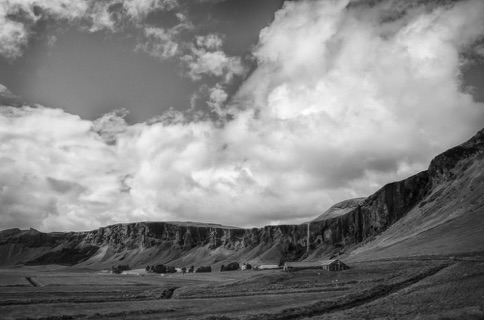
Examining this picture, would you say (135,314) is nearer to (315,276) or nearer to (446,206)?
(315,276)

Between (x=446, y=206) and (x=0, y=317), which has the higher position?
(x=446, y=206)

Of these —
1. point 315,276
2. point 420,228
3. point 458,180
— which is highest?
point 458,180

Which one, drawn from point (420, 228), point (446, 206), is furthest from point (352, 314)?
point (446, 206)

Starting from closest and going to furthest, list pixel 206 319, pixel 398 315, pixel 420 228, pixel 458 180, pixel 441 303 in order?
pixel 398 315
pixel 441 303
pixel 206 319
pixel 420 228
pixel 458 180

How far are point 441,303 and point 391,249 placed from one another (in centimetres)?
12294

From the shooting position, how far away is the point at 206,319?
151ft

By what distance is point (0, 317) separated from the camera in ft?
178

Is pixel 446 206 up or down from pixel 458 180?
down

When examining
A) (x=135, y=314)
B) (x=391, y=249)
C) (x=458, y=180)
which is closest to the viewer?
(x=135, y=314)

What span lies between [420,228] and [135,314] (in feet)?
513

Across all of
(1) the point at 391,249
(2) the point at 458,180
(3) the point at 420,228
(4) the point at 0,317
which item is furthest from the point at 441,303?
(2) the point at 458,180

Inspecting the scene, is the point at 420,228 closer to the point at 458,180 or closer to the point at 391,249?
the point at 391,249

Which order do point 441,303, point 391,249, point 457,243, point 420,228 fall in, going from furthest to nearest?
point 420,228
point 391,249
point 457,243
point 441,303

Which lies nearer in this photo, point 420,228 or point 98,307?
point 98,307
